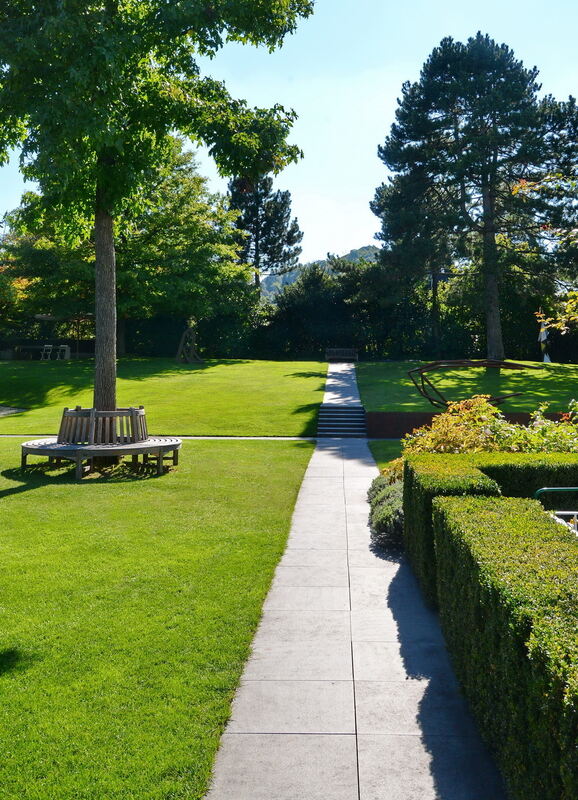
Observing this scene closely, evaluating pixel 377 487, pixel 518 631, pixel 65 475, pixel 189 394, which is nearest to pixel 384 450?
pixel 377 487

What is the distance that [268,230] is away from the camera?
61.9 m

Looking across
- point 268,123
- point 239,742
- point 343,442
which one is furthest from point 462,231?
point 239,742

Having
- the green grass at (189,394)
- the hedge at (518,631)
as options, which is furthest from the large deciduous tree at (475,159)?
the hedge at (518,631)

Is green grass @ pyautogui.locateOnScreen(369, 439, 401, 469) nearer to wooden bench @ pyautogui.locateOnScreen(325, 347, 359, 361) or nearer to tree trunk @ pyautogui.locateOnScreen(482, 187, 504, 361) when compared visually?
tree trunk @ pyautogui.locateOnScreen(482, 187, 504, 361)

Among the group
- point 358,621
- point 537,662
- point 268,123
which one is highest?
point 268,123

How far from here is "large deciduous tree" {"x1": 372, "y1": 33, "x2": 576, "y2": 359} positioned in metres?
31.6

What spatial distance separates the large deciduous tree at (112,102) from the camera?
37.5ft

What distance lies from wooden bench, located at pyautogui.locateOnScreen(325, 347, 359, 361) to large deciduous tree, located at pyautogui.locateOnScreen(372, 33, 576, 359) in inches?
270

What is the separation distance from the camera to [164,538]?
8.48 m

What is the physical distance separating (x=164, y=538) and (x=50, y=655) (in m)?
3.33

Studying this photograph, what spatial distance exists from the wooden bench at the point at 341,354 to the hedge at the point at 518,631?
3474 cm

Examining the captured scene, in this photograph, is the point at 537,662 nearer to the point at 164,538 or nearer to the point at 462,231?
the point at 164,538

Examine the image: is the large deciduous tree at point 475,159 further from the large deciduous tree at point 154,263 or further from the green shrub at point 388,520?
the green shrub at point 388,520

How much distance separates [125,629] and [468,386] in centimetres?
2437
